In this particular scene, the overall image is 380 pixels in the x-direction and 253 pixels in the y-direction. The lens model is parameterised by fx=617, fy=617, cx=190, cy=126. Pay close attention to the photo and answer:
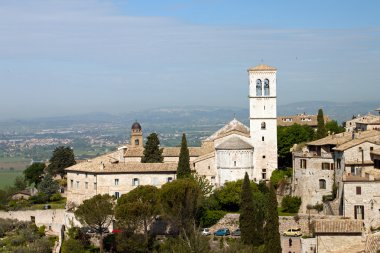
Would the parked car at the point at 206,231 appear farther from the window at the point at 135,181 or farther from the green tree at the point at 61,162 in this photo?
the green tree at the point at 61,162

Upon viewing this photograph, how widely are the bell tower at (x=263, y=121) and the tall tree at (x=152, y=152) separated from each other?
1069cm

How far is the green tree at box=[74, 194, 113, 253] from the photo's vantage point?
48.8m

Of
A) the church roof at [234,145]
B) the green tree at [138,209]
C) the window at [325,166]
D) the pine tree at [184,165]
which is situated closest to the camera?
the green tree at [138,209]

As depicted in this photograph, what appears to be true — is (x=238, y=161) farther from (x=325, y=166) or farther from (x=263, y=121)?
(x=325, y=166)

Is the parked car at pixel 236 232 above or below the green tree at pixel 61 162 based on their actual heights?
below

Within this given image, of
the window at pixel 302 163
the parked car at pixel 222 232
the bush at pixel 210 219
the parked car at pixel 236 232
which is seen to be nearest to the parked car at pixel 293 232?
the parked car at pixel 236 232

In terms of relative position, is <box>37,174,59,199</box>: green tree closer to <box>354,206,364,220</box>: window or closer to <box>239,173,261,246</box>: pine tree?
<box>239,173,261,246</box>: pine tree

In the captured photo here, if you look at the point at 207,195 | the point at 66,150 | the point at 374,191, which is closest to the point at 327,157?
the point at 374,191

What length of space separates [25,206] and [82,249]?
50.6 ft

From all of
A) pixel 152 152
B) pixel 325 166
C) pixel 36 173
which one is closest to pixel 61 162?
pixel 36 173

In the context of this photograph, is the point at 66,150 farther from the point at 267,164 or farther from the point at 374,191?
the point at 374,191

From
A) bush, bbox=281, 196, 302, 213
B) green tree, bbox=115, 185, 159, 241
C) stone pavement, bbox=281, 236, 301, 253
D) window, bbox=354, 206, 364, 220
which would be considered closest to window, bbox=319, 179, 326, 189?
bush, bbox=281, 196, 302, 213

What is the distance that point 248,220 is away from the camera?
146ft

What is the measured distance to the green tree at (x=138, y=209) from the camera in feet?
155
